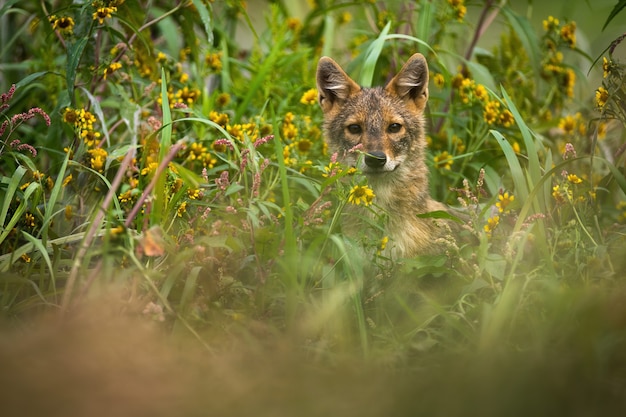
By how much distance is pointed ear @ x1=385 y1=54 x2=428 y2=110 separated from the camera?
15.8ft

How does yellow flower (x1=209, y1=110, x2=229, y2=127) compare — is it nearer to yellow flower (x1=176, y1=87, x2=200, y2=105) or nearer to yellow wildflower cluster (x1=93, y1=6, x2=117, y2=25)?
yellow flower (x1=176, y1=87, x2=200, y2=105)

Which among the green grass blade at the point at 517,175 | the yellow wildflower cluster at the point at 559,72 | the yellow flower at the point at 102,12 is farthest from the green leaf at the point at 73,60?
the yellow wildflower cluster at the point at 559,72

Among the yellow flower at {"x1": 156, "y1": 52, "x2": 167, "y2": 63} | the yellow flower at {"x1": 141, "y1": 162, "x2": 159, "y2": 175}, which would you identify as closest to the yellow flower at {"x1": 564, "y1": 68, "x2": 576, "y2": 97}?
the yellow flower at {"x1": 156, "y1": 52, "x2": 167, "y2": 63}

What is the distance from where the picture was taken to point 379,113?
478cm

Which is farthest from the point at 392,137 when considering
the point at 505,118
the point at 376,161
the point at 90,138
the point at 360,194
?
the point at 90,138

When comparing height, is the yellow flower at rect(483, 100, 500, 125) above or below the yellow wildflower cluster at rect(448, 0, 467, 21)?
below

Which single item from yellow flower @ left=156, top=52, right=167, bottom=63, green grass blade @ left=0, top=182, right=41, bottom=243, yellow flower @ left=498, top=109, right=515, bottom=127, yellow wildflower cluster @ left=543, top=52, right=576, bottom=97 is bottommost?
green grass blade @ left=0, top=182, right=41, bottom=243

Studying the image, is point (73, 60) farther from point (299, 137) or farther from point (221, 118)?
point (299, 137)

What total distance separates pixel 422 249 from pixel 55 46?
332 centimetres

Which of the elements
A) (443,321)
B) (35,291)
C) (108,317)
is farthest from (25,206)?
(443,321)

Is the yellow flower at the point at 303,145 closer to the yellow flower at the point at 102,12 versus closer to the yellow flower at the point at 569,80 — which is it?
the yellow flower at the point at 102,12

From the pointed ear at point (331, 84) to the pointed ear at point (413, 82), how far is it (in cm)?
26

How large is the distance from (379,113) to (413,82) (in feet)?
1.26

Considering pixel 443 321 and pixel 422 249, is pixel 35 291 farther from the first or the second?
pixel 422 249
